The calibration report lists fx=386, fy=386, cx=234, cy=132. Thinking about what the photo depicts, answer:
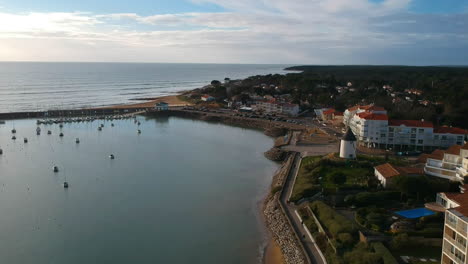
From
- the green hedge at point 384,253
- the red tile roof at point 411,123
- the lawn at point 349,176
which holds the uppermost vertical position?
the red tile roof at point 411,123

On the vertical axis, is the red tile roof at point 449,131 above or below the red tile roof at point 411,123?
below

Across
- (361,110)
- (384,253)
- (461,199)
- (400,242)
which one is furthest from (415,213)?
(361,110)

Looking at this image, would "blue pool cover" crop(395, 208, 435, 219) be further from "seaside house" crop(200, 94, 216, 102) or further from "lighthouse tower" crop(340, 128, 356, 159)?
"seaside house" crop(200, 94, 216, 102)

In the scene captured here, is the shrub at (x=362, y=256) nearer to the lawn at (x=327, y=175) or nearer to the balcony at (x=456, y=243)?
the balcony at (x=456, y=243)

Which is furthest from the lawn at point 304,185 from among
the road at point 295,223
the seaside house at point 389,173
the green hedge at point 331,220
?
the seaside house at point 389,173

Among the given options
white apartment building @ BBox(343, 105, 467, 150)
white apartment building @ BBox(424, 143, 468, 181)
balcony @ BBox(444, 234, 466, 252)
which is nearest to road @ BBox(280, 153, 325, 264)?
balcony @ BBox(444, 234, 466, 252)

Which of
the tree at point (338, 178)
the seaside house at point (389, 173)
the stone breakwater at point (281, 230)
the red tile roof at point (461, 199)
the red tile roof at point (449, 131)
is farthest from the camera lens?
the red tile roof at point (449, 131)

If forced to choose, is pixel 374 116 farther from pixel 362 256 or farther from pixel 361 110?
pixel 362 256

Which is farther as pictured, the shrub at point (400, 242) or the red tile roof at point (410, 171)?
the red tile roof at point (410, 171)
